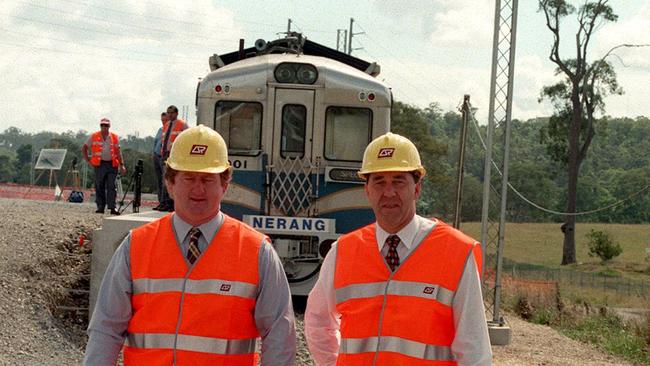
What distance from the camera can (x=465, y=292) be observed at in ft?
12.3

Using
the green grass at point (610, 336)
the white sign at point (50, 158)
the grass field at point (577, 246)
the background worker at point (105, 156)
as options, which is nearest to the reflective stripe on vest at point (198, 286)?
the green grass at point (610, 336)

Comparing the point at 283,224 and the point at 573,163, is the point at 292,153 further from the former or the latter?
the point at 573,163

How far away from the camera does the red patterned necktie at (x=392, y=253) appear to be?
13.0 feet

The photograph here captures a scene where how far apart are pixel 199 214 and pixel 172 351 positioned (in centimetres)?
56

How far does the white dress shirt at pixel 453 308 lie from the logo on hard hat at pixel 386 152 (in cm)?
29

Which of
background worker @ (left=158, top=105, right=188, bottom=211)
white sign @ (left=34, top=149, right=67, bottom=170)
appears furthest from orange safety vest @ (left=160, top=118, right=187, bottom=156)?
white sign @ (left=34, top=149, right=67, bottom=170)

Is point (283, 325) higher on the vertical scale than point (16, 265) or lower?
higher

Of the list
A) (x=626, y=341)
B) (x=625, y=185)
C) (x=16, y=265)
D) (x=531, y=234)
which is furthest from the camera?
(x=625, y=185)

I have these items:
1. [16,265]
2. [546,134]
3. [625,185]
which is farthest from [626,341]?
[625,185]

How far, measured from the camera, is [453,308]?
379 cm

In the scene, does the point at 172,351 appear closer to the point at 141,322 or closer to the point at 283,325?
the point at 141,322

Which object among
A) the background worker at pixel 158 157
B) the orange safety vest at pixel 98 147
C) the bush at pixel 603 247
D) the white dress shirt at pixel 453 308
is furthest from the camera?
the bush at pixel 603 247

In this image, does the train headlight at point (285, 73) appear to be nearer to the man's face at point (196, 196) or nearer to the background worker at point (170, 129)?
the background worker at point (170, 129)

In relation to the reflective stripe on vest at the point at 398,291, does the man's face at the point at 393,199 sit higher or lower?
higher
